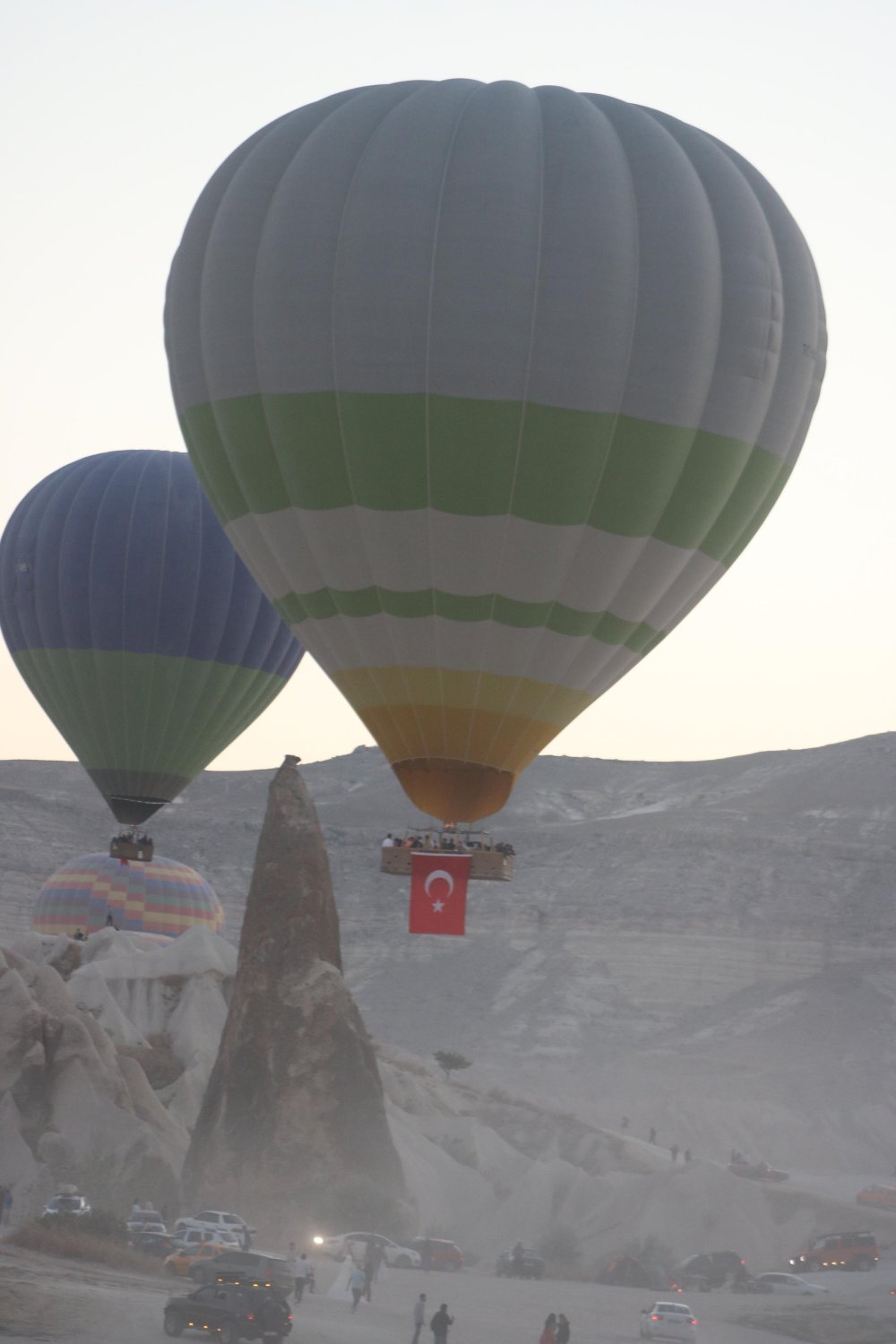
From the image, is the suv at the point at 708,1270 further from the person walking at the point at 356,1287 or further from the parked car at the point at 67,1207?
the parked car at the point at 67,1207

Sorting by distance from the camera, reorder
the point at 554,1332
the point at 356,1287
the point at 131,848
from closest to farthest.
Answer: the point at 554,1332
the point at 356,1287
the point at 131,848

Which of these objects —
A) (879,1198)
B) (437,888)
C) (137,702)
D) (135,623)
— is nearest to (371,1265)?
(437,888)

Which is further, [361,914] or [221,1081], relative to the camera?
[361,914]

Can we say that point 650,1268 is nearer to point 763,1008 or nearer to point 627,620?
point 627,620

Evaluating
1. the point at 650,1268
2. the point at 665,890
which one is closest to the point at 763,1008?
the point at 665,890

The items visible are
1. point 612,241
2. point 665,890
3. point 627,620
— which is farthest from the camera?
point 665,890

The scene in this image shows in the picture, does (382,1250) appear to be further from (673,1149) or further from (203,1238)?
(673,1149)

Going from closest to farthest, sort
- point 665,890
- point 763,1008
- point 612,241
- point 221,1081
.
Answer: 1. point 612,241
2. point 221,1081
3. point 763,1008
4. point 665,890
